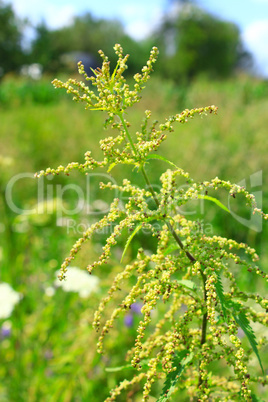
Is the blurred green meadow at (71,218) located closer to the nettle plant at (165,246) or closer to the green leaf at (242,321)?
the nettle plant at (165,246)

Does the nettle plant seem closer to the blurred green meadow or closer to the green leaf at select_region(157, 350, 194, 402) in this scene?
the green leaf at select_region(157, 350, 194, 402)

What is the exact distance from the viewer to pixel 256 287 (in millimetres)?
4320

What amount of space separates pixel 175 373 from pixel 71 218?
482cm

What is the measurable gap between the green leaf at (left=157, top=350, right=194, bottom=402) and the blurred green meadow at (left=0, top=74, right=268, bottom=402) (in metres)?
1.00

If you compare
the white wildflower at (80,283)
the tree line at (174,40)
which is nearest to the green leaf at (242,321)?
the white wildflower at (80,283)

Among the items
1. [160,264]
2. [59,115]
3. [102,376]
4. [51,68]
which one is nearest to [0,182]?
[102,376]

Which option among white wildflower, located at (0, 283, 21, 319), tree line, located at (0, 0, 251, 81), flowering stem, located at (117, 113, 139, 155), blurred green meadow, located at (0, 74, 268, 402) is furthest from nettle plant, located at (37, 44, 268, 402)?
tree line, located at (0, 0, 251, 81)

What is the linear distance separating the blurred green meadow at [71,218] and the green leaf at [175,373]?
3.29 feet

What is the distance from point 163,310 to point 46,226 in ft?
8.25

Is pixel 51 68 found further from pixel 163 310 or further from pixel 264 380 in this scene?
pixel 264 380

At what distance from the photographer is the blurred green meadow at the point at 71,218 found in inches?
108

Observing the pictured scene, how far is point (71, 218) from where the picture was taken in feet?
18.6

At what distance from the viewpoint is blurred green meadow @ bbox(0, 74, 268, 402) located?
108 inches

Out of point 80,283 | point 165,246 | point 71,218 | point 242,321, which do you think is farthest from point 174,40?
point 242,321
